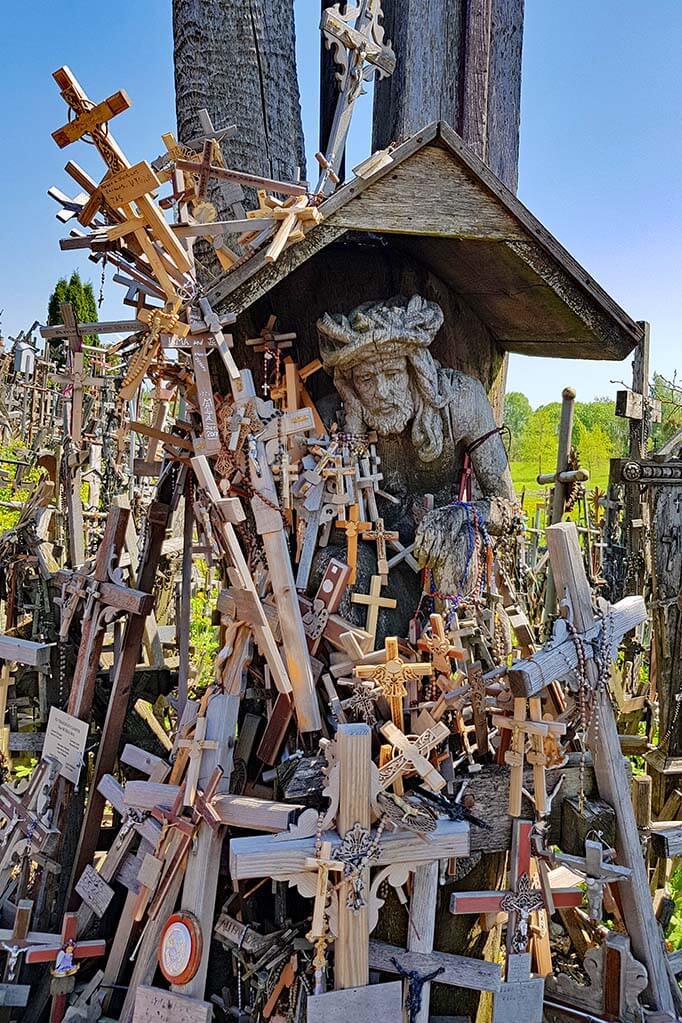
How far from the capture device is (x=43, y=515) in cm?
484

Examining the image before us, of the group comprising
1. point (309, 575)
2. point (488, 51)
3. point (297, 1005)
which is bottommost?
point (297, 1005)

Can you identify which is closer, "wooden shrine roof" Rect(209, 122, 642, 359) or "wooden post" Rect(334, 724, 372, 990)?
"wooden post" Rect(334, 724, 372, 990)

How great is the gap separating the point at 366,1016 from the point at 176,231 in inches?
102

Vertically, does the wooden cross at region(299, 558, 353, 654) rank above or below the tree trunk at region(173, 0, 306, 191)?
below

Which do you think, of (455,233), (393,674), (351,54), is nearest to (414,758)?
(393,674)

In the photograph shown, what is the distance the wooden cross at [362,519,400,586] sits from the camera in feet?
10.2

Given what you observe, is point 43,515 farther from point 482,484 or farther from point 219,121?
point 482,484

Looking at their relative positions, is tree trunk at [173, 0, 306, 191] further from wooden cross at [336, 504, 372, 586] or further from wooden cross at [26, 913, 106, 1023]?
wooden cross at [26, 913, 106, 1023]

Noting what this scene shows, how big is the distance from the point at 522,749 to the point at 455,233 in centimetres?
175

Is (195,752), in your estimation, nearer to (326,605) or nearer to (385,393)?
(326,605)

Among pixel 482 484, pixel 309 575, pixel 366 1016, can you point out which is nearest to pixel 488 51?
pixel 482 484

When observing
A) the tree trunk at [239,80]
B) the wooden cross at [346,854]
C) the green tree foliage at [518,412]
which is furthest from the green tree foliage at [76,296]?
the wooden cross at [346,854]

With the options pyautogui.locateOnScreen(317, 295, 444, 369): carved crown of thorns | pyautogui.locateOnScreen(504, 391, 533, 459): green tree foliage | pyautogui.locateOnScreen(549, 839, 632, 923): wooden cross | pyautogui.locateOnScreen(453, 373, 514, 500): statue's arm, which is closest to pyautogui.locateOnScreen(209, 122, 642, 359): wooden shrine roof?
pyautogui.locateOnScreen(317, 295, 444, 369): carved crown of thorns

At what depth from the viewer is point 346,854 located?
7.93 ft
